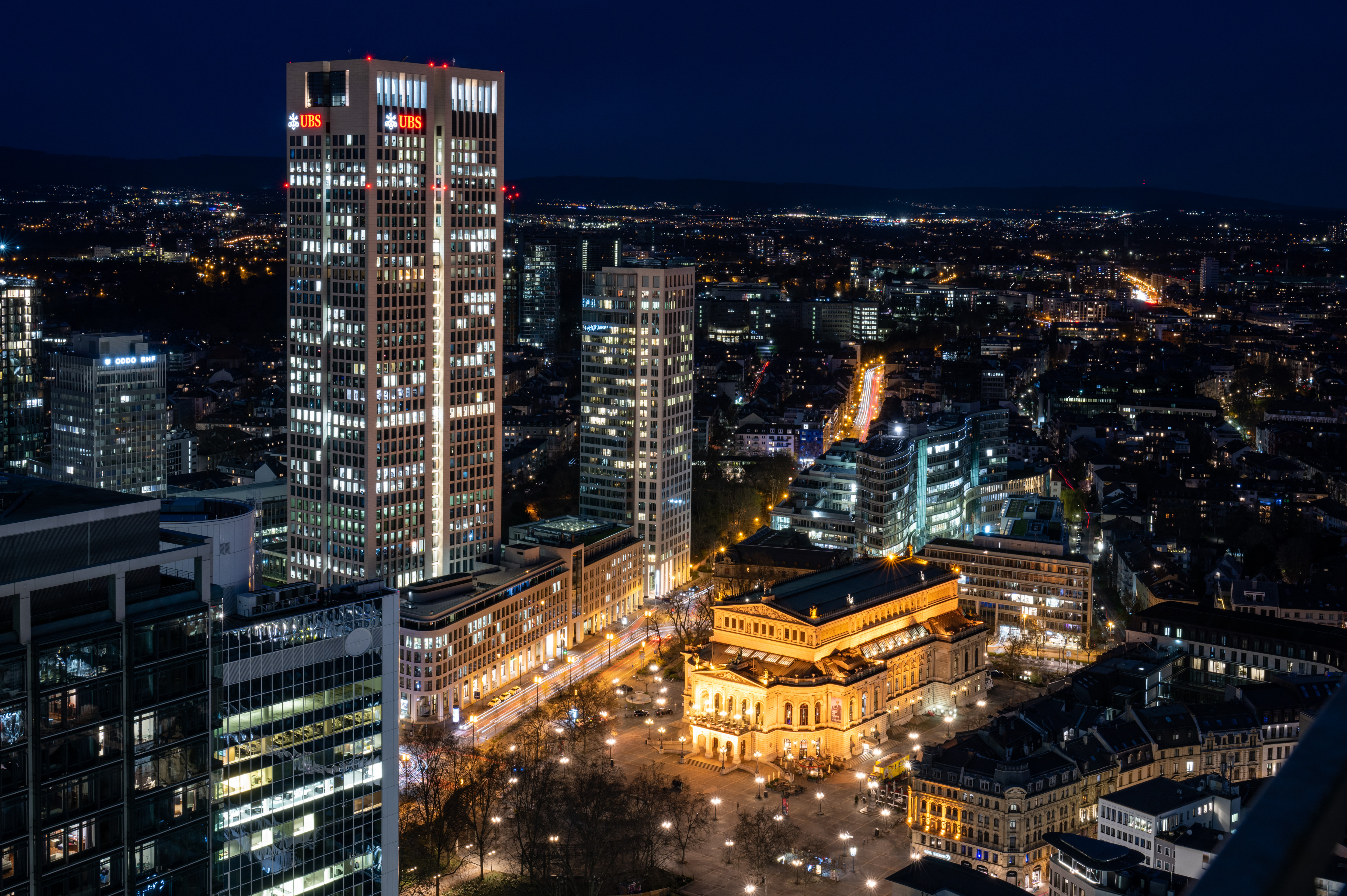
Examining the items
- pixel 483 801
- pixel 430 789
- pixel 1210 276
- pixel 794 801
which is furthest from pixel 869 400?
pixel 1210 276

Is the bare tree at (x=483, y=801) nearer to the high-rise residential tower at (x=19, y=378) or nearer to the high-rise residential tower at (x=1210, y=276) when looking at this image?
the high-rise residential tower at (x=19, y=378)

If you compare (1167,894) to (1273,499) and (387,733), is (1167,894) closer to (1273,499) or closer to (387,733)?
(387,733)

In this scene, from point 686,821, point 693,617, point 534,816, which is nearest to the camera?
point 534,816

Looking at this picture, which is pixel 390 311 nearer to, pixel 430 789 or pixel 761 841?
pixel 430 789

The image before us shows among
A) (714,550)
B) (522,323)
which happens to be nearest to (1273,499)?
(714,550)

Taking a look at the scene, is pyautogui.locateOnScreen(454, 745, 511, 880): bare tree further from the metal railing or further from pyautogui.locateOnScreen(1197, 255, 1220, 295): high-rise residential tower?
pyautogui.locateOnScreen(1197, 255, 1220, 295): high-rise residential tower
